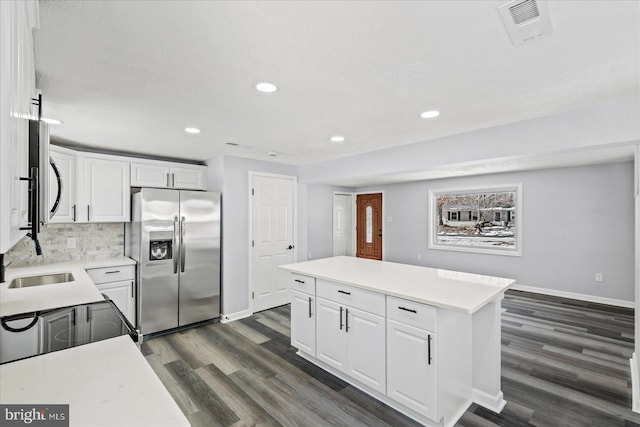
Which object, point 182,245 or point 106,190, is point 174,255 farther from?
point 106,190

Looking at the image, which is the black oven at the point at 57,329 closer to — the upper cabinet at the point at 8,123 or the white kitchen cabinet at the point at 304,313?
the upper cabinet at the point at 8,123

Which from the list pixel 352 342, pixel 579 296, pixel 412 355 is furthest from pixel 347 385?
pixel 579 296

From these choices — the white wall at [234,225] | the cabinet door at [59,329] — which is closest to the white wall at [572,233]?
the white wall at [234,225]

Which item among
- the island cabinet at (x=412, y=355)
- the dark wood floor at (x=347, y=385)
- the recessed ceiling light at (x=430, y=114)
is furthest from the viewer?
the recessed ceiling light at (x=430, y=114)

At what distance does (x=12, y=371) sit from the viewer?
1.13 m

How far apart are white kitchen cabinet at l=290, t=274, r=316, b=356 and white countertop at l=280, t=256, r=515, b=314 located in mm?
139

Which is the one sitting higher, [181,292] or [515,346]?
[181,292]

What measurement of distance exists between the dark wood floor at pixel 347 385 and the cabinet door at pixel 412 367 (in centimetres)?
18

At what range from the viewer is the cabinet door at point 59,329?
4.48 ft

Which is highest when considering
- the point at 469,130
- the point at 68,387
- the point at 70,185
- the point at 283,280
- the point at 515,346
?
the point at 469,130

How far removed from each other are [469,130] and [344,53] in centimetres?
195

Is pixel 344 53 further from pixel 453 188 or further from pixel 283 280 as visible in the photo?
pixel 453 188

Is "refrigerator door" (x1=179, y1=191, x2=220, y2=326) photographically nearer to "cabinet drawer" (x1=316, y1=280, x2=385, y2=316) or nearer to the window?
"cabinet drawer" (x1=316, y1=280, x2=385, y2=316)

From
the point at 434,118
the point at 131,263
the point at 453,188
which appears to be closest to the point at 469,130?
the point at 434,118
